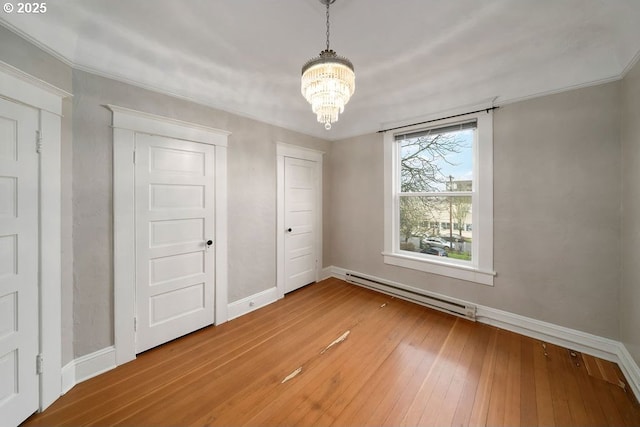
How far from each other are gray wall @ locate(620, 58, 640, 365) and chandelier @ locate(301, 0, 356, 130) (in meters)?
2.14

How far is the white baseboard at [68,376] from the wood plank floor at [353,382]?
5 cm

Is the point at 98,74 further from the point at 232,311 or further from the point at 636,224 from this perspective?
the point at 636,224

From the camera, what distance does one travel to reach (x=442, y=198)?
2902 mm

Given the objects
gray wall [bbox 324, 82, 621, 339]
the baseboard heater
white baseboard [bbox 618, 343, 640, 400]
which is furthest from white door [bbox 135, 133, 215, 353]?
white baseboard [bbox 618, 343, 640, 400]

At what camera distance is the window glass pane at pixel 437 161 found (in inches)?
107

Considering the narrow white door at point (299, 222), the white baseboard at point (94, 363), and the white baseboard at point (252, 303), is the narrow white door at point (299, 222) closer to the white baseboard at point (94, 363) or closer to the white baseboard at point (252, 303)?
the white baseboard at point (252, 303)

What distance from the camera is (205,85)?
2.35m

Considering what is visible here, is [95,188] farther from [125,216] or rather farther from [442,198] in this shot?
[442,198]

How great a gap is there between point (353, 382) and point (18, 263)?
235 centimetres

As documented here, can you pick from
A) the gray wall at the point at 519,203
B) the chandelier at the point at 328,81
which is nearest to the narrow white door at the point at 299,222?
the gray wall at the point at 519,203

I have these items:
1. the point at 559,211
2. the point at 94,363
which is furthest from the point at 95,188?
the point at 559,211

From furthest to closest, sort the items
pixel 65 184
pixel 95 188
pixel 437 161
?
pixel 437 161 < pixel 95 188 < pixel 65 184

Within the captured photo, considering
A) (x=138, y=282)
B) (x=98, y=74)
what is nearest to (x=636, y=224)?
(x=138, y=282)

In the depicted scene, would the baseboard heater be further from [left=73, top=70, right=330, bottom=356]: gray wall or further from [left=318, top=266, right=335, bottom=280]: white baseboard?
[left=73, top=70, right=330, bottom=356]: gray wall
